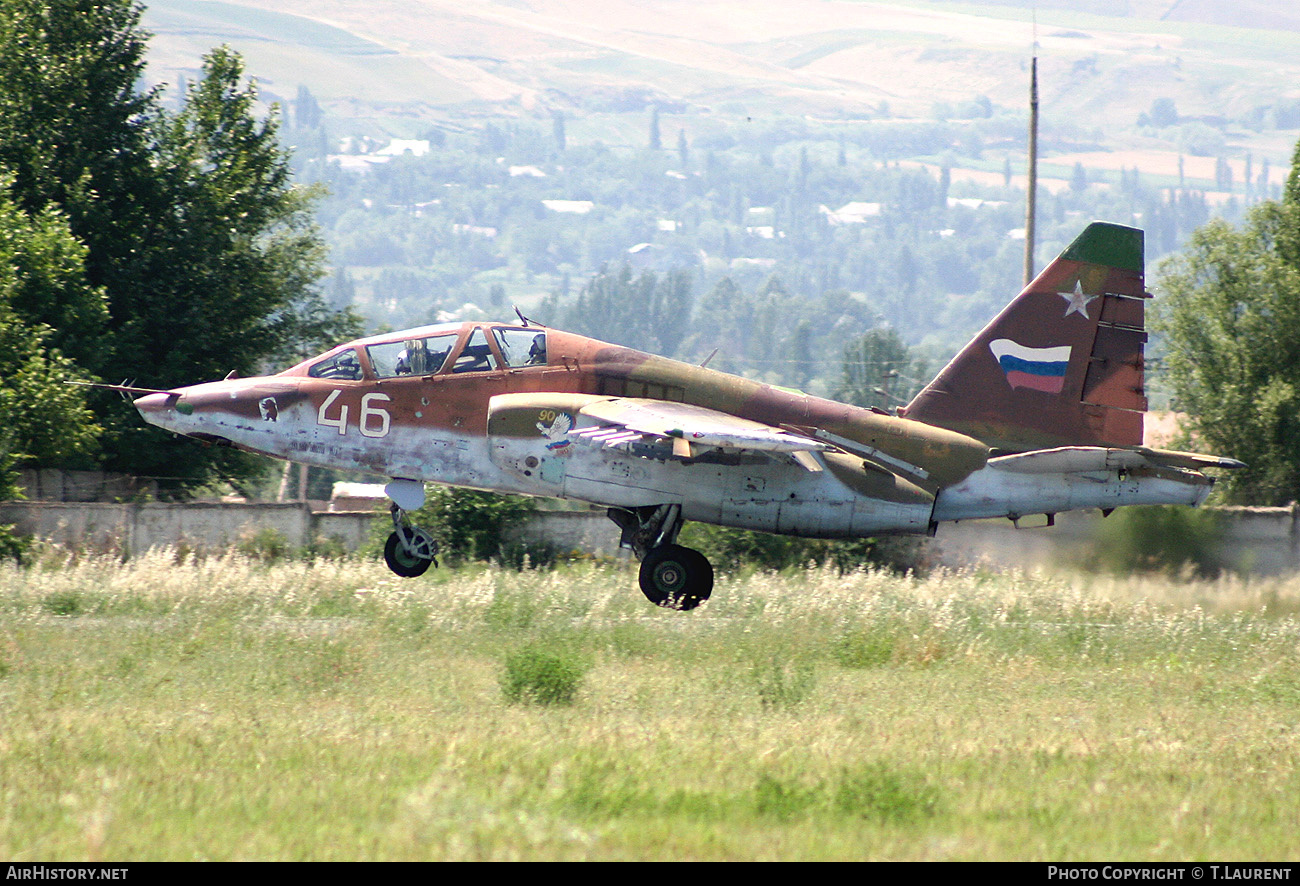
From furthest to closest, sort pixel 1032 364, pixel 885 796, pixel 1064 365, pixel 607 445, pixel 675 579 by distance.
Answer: pixel 1032 364
pixel 1064 365
pixel 675 579
pixel 607 445
pixel 885 796

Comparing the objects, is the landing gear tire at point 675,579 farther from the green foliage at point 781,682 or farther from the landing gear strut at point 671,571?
the green foliage at point 781,682

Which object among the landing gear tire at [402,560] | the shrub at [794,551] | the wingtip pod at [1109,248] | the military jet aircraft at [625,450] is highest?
the wingtip pod at [1109,248]

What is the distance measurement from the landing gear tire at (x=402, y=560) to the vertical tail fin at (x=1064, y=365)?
23.0 feet

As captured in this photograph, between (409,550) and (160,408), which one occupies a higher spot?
(160,408)

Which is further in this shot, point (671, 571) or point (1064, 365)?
point (1064, 365)

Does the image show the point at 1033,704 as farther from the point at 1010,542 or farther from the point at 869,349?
the point at 869,349

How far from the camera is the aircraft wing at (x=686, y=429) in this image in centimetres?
1494

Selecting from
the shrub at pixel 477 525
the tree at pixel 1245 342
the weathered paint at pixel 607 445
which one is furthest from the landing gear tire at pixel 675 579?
the tree at pixel 1245 342

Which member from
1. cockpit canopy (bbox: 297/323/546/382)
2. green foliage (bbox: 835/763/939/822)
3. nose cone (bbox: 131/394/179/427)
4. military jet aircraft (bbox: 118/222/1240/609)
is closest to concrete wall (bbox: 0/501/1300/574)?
military jet aircraft (bbox: 118/222/1240/609)

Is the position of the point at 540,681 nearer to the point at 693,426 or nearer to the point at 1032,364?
the point at 693,426

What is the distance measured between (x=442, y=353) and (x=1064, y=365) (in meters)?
8.51

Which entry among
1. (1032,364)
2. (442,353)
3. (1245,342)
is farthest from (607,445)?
(1245,342)

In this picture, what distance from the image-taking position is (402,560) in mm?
18188

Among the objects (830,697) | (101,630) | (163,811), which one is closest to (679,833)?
(163,811)
